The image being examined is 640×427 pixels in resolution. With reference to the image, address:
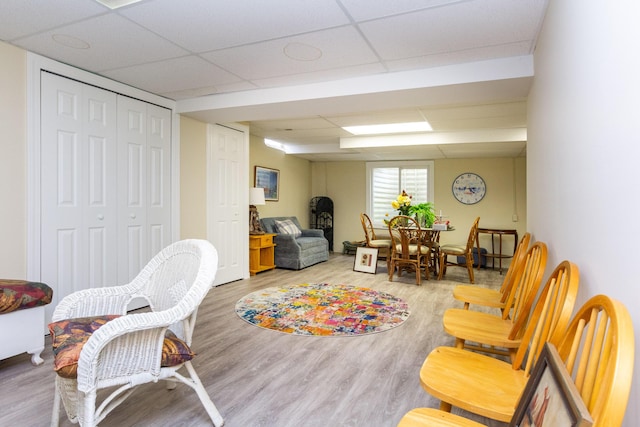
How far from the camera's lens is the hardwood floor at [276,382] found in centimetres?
189

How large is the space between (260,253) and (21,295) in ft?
12.6

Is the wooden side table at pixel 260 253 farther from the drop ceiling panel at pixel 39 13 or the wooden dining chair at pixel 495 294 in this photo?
the drop ceiling panel at pixel 39 13

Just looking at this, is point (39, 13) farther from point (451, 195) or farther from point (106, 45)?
point (451, 195)

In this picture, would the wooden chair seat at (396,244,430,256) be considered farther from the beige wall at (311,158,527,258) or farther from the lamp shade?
the beige wall at (311,158,527,258)

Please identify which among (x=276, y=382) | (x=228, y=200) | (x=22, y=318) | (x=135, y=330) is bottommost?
(x=276, y=382)

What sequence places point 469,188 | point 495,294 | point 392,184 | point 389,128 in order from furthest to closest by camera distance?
point 392,184
point 469,188
point 389,128
point 495,294

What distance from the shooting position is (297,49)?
8.98 ft

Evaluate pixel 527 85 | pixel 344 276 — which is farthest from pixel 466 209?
pixel 527 85

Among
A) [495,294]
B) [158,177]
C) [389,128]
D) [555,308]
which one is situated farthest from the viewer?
[389,128]

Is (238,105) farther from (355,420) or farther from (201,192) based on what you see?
(355,420)

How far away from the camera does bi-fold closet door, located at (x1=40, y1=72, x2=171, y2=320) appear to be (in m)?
3.00

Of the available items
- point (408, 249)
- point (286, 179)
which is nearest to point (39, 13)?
point (408, 249)

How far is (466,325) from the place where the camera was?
1.93 m

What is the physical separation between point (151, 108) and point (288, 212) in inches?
157
